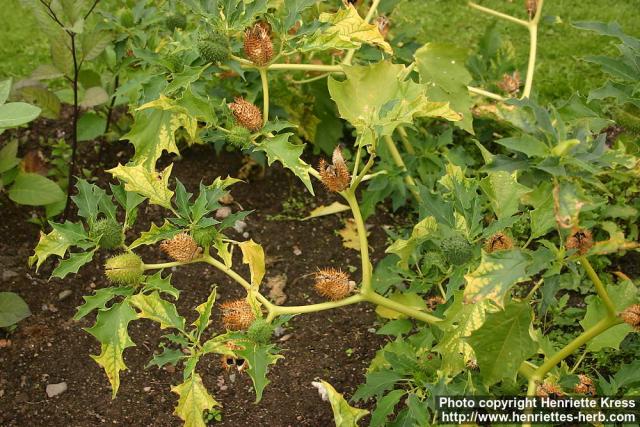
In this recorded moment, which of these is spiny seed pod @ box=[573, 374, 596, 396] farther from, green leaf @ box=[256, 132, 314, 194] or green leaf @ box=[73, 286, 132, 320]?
green leaf @ box=[73, 286, 132, 320]

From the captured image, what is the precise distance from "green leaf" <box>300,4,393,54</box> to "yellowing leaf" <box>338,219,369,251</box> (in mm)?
1071

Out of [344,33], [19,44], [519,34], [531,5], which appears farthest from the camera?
[519,34]

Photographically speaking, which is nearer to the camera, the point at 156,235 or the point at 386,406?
the point at 156,235

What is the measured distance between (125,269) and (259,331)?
39 cm

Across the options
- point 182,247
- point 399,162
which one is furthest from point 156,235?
point 399,162

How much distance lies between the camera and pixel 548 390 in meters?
1.82

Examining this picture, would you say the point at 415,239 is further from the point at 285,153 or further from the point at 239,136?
the point at 239,136

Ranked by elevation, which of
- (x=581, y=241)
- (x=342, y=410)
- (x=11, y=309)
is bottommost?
(x=11, y=309)

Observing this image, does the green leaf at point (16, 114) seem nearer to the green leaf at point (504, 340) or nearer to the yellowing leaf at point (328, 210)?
the green leaf at point (504, 340)

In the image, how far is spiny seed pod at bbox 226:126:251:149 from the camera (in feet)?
6.71

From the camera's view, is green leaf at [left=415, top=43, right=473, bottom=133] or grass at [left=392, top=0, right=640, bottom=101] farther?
grass at [left=392, top=0, right=640, bottom=101]

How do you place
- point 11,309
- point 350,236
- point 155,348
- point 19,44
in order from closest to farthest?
point 11,309
point 155,348
point 350,236
point 19,44

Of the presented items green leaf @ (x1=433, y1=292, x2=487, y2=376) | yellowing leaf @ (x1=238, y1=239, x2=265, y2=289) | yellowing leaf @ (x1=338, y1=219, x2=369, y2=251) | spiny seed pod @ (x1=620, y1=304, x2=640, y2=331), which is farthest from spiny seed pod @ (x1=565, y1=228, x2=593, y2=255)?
yellowing leaf @ (x1=338, y1=219, x2=369, y2=251)

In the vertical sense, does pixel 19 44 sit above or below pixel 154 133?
below
